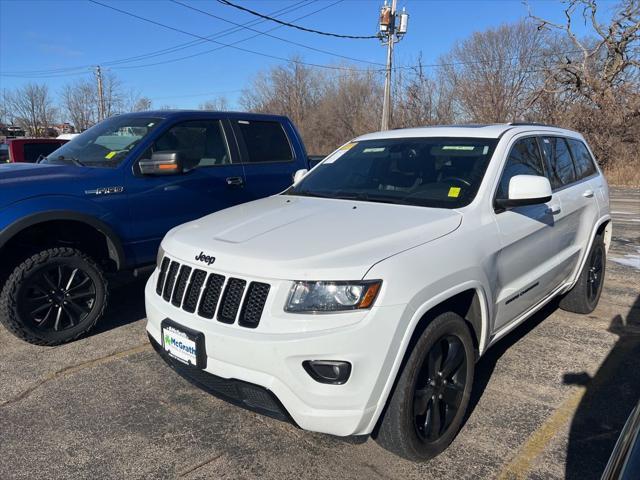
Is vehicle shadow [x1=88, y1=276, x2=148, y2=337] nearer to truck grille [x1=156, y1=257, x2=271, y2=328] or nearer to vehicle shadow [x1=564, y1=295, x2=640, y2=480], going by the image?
truck grille [x1=156, y1=257, x2=271, y2=328]

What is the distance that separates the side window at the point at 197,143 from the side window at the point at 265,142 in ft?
0.98

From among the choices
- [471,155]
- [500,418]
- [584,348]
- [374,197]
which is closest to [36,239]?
[374,197]

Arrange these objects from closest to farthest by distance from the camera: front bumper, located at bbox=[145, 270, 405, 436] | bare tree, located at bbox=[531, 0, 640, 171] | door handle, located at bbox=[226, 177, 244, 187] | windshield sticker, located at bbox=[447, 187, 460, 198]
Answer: front bumper, located at bbox=[145, 270, 405, 436], windshield sticker, located at bbox=[447, 187, 460, 198], door handle, located at bbox=[226, 177, 244, 187], bare tree, located at bbox=[531, 0, 640, 171]

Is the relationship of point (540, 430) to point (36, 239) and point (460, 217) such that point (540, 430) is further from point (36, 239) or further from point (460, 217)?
point (36, 239)

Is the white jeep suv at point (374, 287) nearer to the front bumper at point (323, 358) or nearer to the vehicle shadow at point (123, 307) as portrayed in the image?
the front bumper at point (323, 358)

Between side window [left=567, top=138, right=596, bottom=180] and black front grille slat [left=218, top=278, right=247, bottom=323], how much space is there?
353cm

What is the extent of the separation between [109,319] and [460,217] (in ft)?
11.6

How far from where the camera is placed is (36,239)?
4.30m

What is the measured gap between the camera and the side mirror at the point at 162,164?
443cm

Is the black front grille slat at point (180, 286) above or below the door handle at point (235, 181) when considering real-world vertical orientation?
below

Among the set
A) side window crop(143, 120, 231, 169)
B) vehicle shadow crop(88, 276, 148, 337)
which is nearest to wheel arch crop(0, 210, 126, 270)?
vehicle shadow crop(88, 276, 148, 337)

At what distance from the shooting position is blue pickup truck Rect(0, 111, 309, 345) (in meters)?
3.99

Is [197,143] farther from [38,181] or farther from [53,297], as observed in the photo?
[53,297]

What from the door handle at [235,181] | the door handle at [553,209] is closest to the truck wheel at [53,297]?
the door handle at [235,181]
